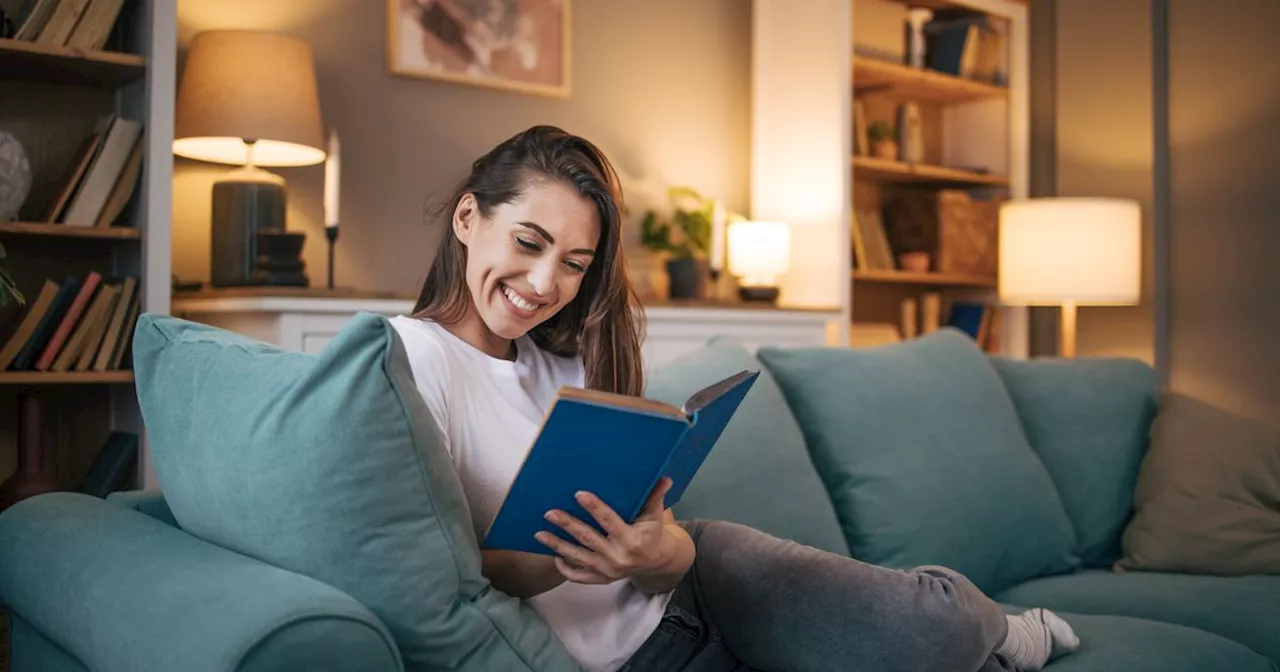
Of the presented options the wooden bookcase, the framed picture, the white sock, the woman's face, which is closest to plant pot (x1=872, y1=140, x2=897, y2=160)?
the framed picture

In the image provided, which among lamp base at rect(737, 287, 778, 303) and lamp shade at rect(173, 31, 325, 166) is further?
lamp base at rect(737, 287, 778, 303)

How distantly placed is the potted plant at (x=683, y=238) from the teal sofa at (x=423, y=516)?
4.47 feet

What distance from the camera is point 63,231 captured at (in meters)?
2.66

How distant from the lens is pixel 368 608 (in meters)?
1.12

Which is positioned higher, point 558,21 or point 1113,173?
point 558,21

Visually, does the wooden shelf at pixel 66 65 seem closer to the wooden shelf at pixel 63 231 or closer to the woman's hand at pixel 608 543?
the wooden shelf at pixel 63 231

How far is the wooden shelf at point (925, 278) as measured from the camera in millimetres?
4273

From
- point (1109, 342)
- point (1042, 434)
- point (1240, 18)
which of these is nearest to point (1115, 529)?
point (1042, 434)

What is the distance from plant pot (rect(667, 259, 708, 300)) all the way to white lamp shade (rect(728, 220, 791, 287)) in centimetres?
19

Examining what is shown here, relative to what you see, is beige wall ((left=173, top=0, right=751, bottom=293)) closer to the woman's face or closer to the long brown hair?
the long brown hair

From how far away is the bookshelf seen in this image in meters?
4.12

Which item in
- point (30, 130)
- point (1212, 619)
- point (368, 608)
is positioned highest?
point (30, 130)

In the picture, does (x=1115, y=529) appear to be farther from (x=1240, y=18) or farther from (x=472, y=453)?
(x=1240, y=18)

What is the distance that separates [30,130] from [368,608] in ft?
7.52
